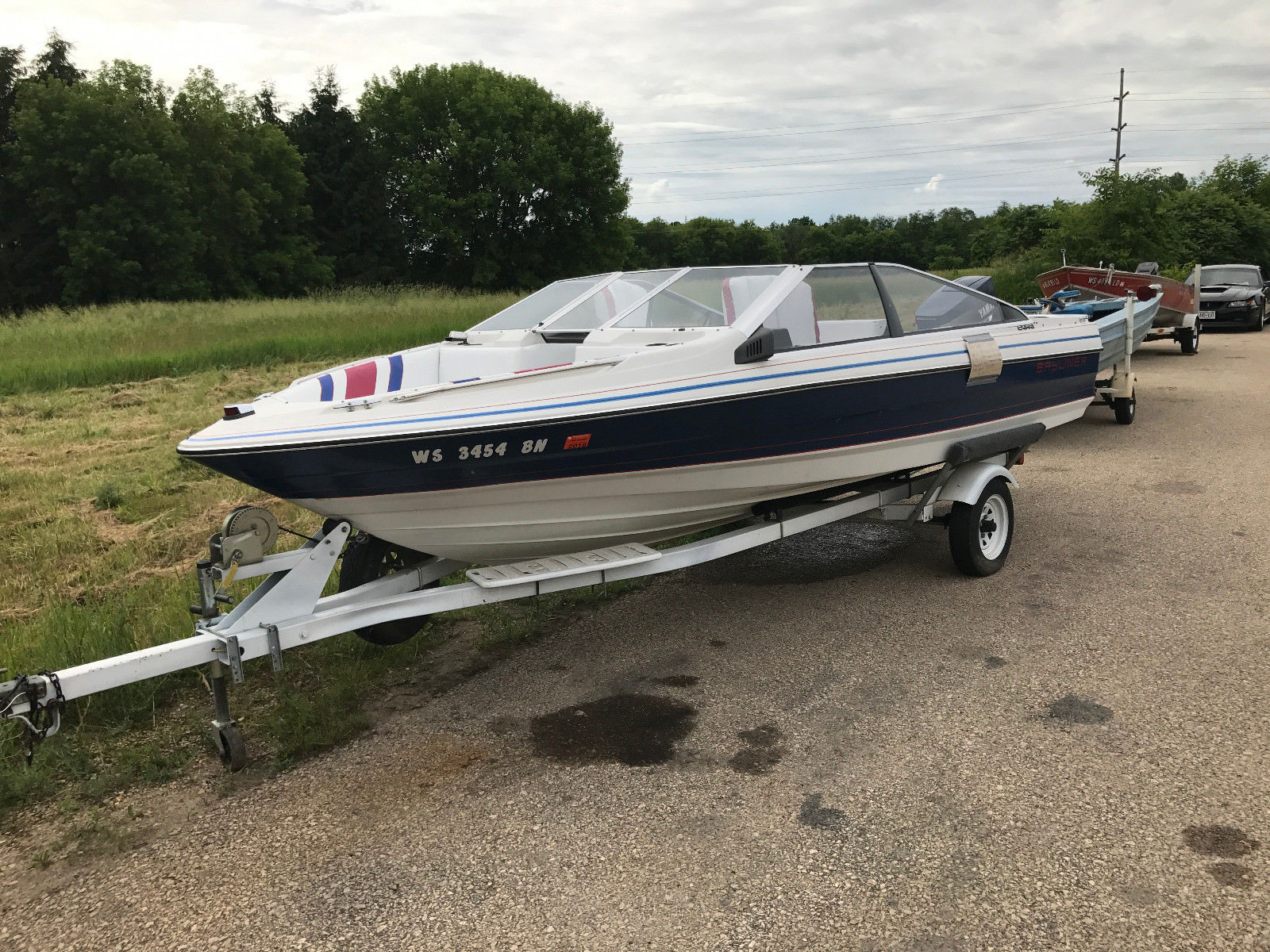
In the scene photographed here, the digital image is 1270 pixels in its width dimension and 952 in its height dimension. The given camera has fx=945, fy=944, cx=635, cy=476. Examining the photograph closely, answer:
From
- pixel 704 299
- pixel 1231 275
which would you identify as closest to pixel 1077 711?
pixel 704 299

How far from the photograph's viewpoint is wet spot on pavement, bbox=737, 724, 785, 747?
3643 millimetres

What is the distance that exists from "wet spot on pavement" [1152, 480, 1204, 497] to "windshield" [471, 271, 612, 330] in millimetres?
4842

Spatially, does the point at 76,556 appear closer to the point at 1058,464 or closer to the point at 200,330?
the point at 1058,464

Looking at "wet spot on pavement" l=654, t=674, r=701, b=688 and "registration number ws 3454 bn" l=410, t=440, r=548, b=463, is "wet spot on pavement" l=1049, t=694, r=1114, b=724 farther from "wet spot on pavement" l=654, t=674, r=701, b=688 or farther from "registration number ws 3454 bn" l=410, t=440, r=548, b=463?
"registration number ws 3454 bn" l=410, t=440, r=548, b=463

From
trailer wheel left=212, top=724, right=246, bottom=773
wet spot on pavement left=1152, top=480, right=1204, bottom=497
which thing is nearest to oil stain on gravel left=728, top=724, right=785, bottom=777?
trailer wheel left=212, top=724, right=246, bottom=773

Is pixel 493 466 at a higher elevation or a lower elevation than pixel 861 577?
higher

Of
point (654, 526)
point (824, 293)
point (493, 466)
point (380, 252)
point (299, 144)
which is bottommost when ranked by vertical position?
point (654, 526)

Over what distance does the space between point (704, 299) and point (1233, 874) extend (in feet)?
10.6

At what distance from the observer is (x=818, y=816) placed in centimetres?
311

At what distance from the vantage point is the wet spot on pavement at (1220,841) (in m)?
2.84

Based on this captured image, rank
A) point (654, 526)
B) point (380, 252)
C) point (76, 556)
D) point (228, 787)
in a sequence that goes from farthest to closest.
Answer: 1. point (380, 252)
2. point (76, 556)
3. point (654, 526)
4. point (228, 787)

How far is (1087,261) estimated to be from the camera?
22.0 meters

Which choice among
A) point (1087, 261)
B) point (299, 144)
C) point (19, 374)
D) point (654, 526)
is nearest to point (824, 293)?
point (654, 526)

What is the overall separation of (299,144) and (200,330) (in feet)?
115
